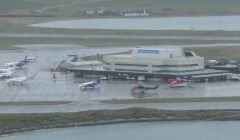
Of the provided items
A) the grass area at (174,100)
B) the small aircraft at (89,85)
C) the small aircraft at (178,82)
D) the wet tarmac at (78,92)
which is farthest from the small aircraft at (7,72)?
the grass area at (174,100)

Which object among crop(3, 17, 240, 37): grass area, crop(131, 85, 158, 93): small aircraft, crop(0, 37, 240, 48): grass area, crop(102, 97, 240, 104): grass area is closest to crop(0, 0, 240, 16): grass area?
crop(3, 17, 240, 37): grass area

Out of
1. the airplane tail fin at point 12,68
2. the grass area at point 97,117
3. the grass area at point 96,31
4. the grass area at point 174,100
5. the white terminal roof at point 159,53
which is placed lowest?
the grass area at point 97,117

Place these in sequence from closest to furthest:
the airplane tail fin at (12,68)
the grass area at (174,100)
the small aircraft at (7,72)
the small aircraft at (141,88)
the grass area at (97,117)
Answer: the grass area at (97,117)
the grass area at (174,100)
the small aircraft at (141,88)
the small aircraft at (7,72)
the airplane tail fin at (12,68)

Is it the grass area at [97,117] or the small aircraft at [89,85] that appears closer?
the grass area at [97,117]

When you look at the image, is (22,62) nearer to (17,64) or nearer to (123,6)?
(17,64)

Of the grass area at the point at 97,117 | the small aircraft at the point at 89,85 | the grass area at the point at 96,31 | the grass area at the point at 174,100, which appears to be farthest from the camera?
the grass area at the point at 96,31

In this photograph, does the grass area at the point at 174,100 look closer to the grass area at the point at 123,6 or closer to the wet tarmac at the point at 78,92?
the wet tarmac at the point at 78,92
